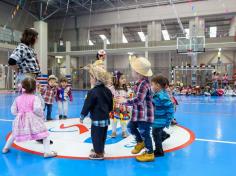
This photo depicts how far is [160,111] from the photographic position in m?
2.90

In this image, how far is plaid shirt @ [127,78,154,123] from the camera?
265 cm

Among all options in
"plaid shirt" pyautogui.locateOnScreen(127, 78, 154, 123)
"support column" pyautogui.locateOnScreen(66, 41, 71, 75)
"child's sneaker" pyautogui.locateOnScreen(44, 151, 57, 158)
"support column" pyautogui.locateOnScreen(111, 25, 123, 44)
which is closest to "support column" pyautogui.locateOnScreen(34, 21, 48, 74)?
"support column" pyautogui.locateOnScreen(66, 41, 71, 75)

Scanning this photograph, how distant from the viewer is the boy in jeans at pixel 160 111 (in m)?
2.83

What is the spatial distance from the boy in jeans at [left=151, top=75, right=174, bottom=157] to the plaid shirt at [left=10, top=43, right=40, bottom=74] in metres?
1.50

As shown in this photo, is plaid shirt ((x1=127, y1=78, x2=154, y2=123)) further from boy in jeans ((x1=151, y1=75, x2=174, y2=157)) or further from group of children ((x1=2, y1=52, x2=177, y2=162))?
boy in jeans ((x1=151, y1=75, x2=174, y2=157))

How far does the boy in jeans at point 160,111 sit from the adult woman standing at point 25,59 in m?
1.50

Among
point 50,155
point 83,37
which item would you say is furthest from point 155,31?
point 50,155

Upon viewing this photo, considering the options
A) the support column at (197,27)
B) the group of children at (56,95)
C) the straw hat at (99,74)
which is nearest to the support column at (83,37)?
the support column at (197,27)

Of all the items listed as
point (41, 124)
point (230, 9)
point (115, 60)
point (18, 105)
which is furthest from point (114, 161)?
point (115, 60)

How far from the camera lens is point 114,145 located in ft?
10.5

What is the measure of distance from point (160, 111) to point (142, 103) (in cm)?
33

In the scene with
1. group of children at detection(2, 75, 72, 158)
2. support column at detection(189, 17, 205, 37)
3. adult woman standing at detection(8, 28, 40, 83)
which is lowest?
group of children at detection(2, 75, 72, 158)

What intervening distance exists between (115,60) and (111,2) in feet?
17.5

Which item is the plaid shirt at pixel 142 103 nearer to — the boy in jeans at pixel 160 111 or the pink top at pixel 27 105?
the boy in jeans at pixel 160 111
